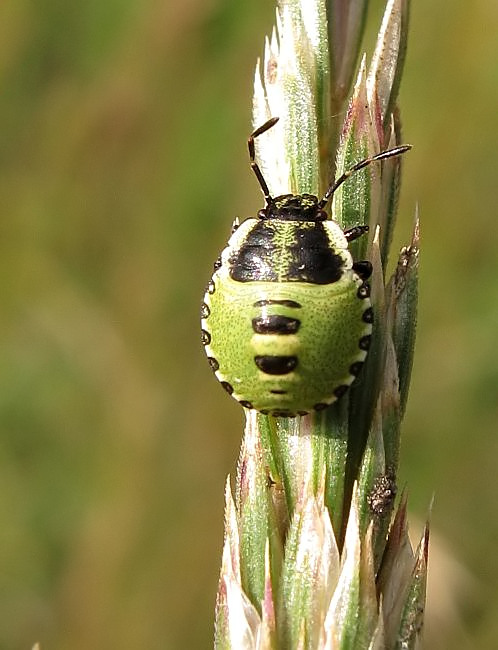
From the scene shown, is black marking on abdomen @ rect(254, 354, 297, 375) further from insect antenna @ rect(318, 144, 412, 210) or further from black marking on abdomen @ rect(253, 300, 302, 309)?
insect antenna @ rect(318, 144, 412, 210)

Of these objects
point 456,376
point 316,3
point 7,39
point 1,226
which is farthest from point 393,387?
point 7,39

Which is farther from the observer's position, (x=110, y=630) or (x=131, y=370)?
(x=131, y=370)

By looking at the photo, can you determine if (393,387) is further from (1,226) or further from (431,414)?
(1,226)

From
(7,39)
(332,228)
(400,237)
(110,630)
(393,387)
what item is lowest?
(110,630)

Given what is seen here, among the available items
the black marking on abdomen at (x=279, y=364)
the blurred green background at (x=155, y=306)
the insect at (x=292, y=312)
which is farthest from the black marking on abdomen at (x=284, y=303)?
the blurred green background at (x=155, y=306)

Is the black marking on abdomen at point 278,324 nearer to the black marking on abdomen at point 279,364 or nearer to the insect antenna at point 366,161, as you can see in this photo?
the black marking on abdomen at point 279,364

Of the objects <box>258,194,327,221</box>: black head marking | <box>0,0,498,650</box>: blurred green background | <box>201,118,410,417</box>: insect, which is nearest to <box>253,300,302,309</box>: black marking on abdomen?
<box>201,118,410,417</box>: insect
